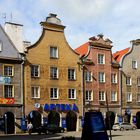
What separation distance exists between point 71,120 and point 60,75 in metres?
6.90

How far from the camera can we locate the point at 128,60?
2416 inches

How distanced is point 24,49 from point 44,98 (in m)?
7.21

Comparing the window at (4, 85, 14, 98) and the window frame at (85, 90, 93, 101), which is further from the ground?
the window at (4, 85, 14, 98)

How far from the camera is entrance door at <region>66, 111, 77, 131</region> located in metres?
53.8

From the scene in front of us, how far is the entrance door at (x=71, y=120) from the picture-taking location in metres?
53.8

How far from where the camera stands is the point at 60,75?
52938 mm

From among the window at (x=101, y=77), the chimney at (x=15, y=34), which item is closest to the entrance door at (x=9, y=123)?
the chimney at (x=15, y=34)

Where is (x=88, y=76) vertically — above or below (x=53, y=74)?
below

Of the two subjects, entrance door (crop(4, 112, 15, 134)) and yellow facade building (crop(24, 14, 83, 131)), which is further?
yellow facade building (crop(24, 14, 83, 131))

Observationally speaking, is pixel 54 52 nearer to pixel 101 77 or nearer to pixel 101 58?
pixel 101 58

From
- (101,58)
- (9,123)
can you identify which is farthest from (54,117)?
(101,58)

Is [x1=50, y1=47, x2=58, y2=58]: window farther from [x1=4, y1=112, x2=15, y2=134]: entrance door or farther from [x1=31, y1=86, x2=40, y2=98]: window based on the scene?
[x1=4, y1=112, x2=15, y2=134]: entrance door

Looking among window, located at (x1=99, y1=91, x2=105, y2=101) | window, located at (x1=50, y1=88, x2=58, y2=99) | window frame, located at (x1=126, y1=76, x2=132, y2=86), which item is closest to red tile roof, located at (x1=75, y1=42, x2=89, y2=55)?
window, located at (x1=99, y1=91, x2=105, y2=101)

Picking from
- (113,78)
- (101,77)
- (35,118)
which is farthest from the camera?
(113,78)
